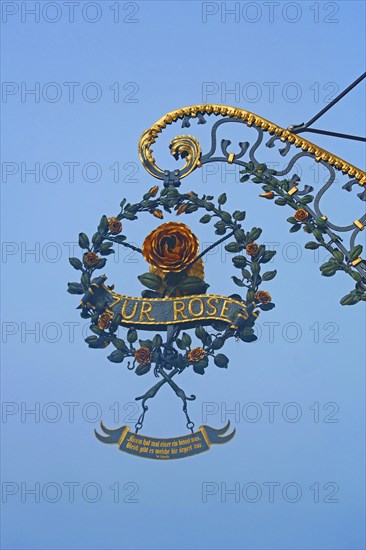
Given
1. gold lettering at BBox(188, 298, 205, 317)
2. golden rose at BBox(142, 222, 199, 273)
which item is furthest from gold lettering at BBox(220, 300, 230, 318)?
golden rose at BBox(142, 222, 199, 273)

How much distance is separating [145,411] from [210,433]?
421 mm

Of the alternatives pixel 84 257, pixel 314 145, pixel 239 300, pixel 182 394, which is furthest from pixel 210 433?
pixel 314 145

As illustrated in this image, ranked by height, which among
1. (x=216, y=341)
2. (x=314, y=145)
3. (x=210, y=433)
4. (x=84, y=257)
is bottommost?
(x=210, y=433)

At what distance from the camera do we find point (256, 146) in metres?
7.45

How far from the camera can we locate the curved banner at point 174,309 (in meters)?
7.48

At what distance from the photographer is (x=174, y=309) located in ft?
24.6

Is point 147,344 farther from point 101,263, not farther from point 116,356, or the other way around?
point 101,263

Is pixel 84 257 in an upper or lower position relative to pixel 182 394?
upper

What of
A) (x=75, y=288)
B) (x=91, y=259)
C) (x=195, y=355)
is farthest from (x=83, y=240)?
(x=195, y=355)

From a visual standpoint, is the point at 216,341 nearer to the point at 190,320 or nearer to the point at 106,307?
the point at 190,320

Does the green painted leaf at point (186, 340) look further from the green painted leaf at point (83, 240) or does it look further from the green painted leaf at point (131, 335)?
the green painted leaf at point (83, 240)

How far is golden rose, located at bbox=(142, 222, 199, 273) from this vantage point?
24.6 ft

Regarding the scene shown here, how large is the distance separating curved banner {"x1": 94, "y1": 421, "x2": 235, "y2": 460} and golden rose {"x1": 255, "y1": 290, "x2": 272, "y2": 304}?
756 mm

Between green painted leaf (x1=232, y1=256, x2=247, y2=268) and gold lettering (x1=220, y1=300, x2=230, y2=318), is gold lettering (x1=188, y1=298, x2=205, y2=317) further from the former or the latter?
green painted leaf (x1=232, y1=256, x2=247, y2=268)
